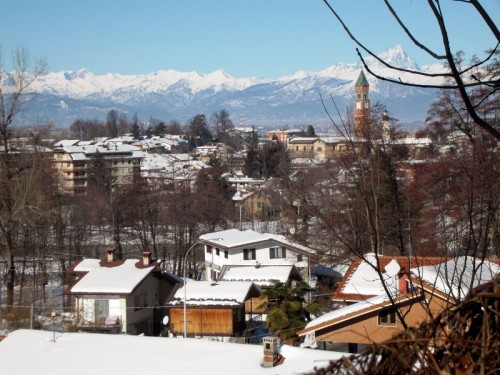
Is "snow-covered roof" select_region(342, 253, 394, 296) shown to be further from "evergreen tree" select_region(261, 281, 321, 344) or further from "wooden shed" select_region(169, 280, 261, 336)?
"wooden shed" select_region(169, 280, 261, 336)

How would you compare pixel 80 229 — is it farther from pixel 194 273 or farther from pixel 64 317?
pixel 64 317

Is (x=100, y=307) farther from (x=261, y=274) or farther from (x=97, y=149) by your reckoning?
(x=97, y=149)

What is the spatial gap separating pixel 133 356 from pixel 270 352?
4.56ft

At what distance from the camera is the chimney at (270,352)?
5.83 m

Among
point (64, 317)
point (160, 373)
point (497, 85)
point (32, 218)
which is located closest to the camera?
point (497, 85)

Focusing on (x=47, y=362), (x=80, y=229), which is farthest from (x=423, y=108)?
(x=47, y=362)

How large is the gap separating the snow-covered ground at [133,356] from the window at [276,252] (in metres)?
11.2

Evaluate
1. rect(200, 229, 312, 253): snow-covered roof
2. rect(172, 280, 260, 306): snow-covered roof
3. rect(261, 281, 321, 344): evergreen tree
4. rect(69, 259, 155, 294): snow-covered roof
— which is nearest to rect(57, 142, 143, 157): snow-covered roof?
rect(200, 229, 312, 253): snow-covered roof

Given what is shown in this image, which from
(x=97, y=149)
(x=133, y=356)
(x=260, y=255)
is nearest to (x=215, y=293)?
(x=260, y=255)

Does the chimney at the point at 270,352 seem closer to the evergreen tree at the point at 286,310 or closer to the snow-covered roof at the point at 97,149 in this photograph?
the evergreen tree at the point at 286,310

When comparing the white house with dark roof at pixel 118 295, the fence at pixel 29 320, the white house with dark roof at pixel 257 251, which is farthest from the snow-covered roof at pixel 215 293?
the white house with dark roof at pixel 257 251

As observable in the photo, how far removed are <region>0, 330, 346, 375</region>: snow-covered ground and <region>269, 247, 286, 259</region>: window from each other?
1120 cm

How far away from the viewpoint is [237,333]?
40.4ft

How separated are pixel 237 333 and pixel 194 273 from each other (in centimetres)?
897
